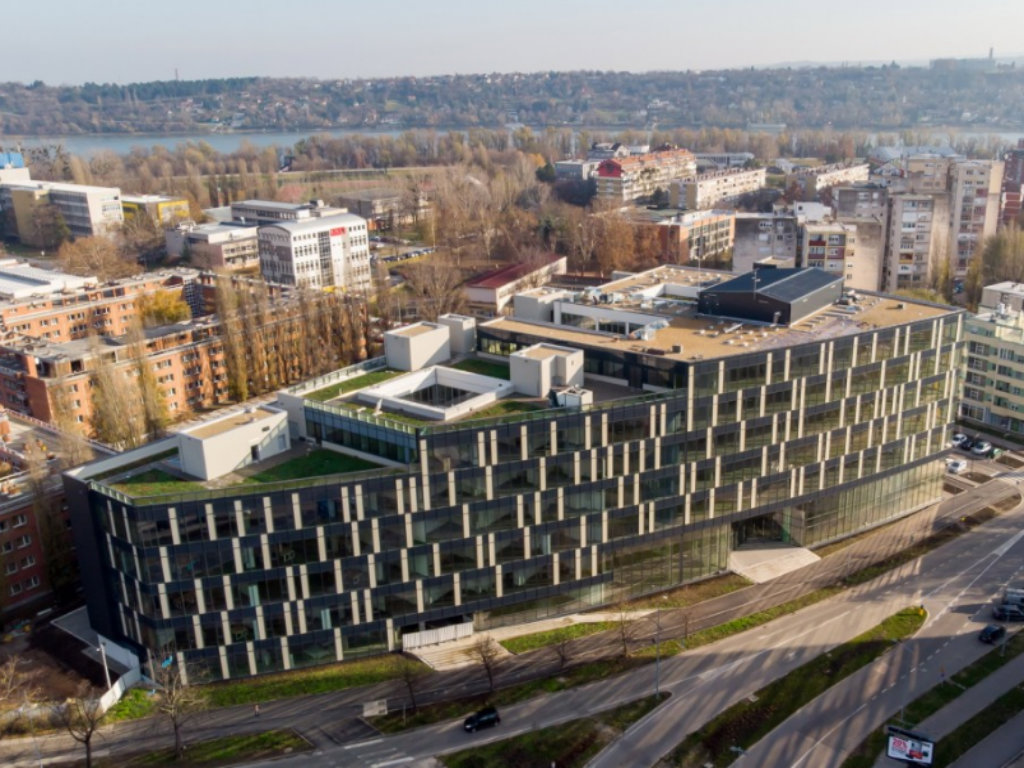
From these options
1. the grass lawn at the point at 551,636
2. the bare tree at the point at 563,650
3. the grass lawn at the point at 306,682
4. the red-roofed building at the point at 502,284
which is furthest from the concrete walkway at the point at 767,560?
the red-roofed building at the point at 502,284

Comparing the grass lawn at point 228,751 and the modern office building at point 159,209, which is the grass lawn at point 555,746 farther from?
the modern office building at point 159,209

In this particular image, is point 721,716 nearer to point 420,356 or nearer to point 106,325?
point 420,356

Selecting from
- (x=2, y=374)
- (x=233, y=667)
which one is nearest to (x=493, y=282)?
(x=2, y=374)

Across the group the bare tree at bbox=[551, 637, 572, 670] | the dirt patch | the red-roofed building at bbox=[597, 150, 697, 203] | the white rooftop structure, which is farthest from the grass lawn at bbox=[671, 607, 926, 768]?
the red-roofed building at bbox=[597, 150, 697, 203]

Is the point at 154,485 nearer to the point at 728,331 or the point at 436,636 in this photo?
the point at 436,636

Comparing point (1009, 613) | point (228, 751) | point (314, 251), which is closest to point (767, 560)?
point (1009, 613)

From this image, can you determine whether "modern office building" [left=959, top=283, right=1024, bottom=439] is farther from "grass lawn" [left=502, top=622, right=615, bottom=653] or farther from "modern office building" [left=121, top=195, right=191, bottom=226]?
"modern office building" [left=121, top=195, right=191, bottom=226]
